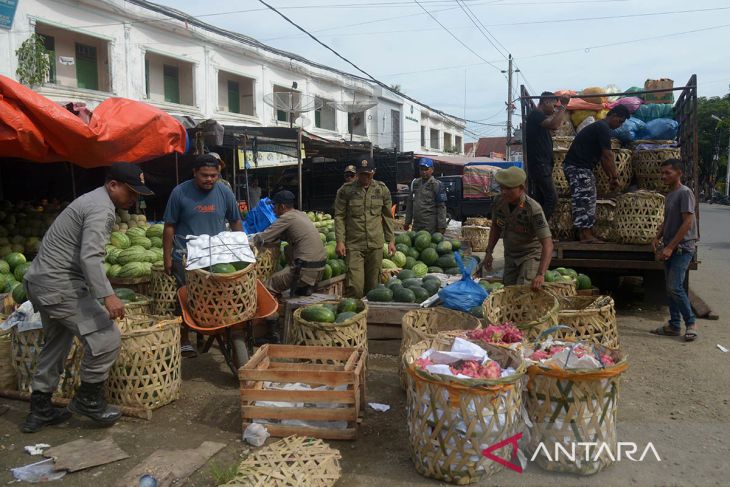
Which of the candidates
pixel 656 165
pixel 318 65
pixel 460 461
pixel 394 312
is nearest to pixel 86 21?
pixel 318 65

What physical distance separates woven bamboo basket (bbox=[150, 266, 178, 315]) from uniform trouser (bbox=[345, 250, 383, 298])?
212 centimetres

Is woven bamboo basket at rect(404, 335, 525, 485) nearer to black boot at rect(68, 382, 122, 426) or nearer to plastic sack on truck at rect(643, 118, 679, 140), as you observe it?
black boot at rect(68, 382, 122, 426)

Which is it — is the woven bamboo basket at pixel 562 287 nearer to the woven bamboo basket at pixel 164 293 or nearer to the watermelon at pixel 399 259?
the watermelon at pixel 399 259

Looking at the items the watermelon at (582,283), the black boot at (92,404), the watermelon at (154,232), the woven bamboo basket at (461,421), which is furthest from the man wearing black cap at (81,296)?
the watermelon at (582,283)

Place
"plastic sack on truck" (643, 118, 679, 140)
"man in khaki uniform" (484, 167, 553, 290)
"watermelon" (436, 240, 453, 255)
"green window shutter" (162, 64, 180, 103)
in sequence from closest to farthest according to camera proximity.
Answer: "man in khaki uniform" (484, 167, 553, 290) < "plastic sack on truck" (643, 118, 679, 140) < "watermelon" (436, 240, 453, 255) < "green window shutter" (162, 64, 180, 103)

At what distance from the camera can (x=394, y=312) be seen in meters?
5.84

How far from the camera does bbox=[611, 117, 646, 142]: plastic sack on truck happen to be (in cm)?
812

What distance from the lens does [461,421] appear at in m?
3.07

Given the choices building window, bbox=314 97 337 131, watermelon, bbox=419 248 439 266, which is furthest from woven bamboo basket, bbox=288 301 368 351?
building window, bbox=314 97 337 131

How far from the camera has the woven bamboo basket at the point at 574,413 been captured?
3.17 m

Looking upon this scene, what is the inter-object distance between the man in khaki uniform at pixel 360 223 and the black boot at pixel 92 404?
3292 millimetres

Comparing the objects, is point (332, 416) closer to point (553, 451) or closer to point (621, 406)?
point (553, 451)

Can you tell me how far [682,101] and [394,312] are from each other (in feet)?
19.7

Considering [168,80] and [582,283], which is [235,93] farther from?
[582,283]
